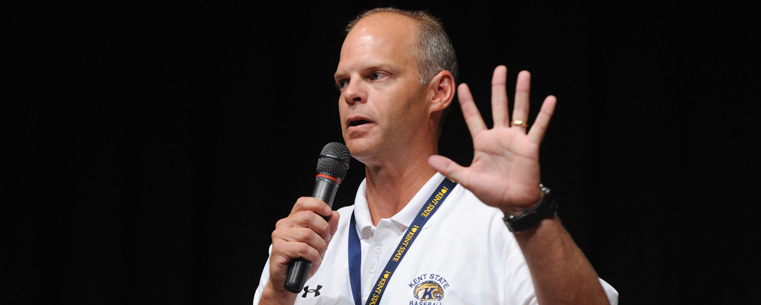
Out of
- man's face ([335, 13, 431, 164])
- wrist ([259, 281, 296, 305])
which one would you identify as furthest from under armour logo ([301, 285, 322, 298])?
man's face ([335, 13, 431, 164])

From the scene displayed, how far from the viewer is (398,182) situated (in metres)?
1.87

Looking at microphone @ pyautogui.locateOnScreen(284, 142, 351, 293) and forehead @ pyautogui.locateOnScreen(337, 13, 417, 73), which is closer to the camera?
microphone @ pyautogui.locateOnScreen(284, 142, 351, 293)

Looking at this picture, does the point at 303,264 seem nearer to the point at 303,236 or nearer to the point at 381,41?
the point at 303,236

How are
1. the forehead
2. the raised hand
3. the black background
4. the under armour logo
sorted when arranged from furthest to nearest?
1. the black background
2. the forehead
3. the under armour logo
4. the raised hand

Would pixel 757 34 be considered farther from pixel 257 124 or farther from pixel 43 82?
pixel 43 82

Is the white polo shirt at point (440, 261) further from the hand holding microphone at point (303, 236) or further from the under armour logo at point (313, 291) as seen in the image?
the hand holding microphone at point (303, 236)

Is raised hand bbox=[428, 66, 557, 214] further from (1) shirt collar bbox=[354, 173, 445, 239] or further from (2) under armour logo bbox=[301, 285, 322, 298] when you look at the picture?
(2) under armour logo bbox=[301, 285, 322, 298]

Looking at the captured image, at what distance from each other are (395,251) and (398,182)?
0.27m

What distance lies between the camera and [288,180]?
292 cm

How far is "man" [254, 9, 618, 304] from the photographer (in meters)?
1.23

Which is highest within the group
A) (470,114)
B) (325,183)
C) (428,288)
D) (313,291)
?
(470,114)

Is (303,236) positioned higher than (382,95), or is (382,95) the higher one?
(382,95)

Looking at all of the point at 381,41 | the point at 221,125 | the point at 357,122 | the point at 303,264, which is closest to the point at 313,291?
the point at 303,264

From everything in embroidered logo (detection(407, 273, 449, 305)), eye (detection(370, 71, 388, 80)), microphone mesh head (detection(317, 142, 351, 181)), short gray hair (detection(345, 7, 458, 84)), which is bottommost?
embroidered logo (detection(407, 273, 449, 305))
